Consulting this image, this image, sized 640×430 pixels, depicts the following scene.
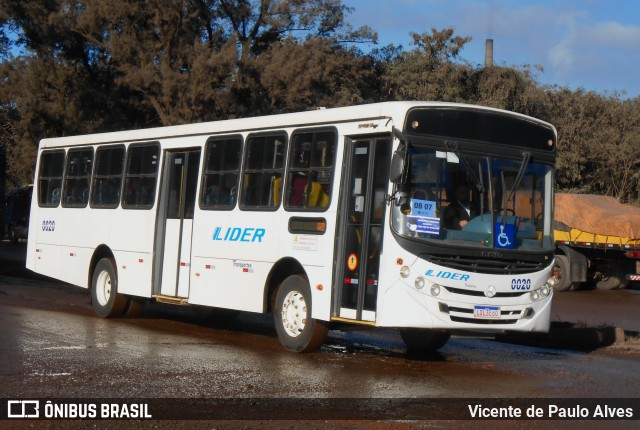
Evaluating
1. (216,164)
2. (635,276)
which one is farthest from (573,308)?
(216,164)

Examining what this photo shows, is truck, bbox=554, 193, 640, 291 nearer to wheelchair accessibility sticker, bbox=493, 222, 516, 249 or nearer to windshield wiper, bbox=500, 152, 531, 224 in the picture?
windshield wiper, bbox=500, 152, 531, 224

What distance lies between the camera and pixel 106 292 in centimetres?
1648

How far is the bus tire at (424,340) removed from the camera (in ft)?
41.7

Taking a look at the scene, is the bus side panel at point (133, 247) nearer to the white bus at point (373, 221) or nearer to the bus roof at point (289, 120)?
the white bus at point (373, 221)

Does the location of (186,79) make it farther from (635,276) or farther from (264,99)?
(635,276)

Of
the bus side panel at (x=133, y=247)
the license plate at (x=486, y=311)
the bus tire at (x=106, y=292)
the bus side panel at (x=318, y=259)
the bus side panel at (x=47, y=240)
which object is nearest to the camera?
the license plate at (x=486, y=311)

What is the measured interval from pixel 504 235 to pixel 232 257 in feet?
13.4

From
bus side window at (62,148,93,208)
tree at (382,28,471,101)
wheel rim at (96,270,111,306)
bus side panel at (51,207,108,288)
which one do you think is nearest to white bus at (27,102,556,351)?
wheel rim at (96,270,111,306)

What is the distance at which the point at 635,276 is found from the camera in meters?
25.0

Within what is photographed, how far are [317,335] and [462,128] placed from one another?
10.1ft

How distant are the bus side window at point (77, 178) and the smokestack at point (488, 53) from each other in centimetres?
2859

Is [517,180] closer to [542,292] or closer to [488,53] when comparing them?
[542,292]

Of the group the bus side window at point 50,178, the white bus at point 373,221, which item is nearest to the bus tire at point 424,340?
the white bus at point 373,221

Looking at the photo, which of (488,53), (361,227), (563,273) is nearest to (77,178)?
(361,227)
